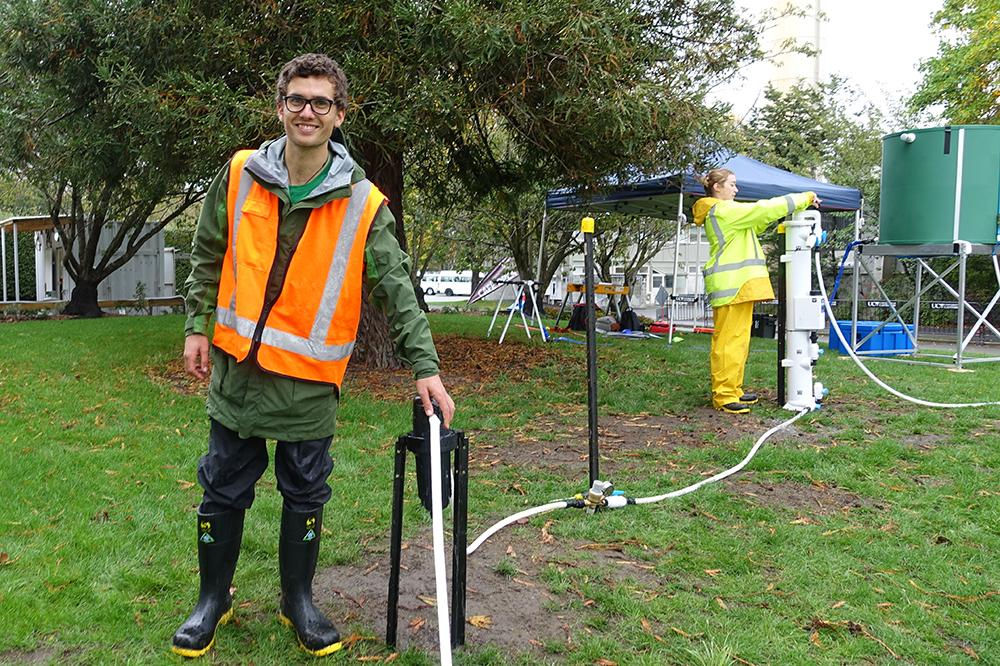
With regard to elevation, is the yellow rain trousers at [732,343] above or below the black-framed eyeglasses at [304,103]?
below

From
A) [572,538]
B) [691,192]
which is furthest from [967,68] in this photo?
[572,538]

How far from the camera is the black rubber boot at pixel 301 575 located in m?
2.75

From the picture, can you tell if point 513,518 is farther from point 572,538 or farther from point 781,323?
point 781,323

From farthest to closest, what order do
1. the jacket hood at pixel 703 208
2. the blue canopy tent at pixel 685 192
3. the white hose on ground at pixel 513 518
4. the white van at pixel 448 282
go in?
the white van at pixel 448 282, the blue canopy tent at pixel 685 192, the jacket hood at pixel 703 208, the white hose on ground at pixel 513 518

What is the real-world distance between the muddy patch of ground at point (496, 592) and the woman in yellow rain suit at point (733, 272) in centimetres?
325

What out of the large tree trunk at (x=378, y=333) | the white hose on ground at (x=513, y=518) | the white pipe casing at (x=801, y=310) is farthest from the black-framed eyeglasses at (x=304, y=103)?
the large tree trunk at (x=378, y=333)

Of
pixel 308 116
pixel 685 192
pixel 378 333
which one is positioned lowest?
pixel 378 333

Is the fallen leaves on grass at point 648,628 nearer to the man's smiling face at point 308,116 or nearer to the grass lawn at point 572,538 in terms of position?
the grass lawn at point 572,538

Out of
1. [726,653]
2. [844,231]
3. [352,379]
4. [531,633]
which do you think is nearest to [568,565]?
[531,633]

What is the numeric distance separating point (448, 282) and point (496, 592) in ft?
152

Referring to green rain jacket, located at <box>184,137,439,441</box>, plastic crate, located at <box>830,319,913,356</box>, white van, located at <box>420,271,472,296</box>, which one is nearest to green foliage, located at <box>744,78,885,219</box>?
plastic crate, located at <box>830,319,913,356</box>

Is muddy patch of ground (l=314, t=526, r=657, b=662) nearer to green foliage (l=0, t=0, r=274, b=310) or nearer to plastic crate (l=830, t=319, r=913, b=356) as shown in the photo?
green foliage (l=0, t=0, r=274, b=310)

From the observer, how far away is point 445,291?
4884 centimetres

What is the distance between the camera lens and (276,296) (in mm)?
2578
